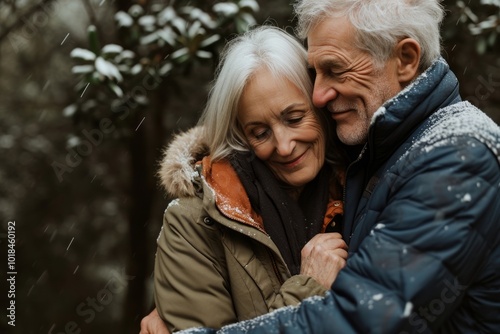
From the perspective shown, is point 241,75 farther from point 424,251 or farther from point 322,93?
point 424,251

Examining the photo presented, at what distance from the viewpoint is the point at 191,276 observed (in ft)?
8.19

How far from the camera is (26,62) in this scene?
6.86m

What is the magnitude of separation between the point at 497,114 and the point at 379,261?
431cm

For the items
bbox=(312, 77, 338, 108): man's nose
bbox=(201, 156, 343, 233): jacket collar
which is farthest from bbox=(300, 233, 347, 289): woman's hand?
bbox=(312, 77, 338, 108): man's nose

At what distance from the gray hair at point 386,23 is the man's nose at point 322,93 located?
0.22 meters

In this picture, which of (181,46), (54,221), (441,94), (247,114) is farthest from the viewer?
(54,221)

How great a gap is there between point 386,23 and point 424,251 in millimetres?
921

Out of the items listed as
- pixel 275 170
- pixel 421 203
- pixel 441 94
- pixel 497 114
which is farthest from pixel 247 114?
pixel 497 114

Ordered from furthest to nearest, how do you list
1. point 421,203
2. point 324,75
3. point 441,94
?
point 324,75
point 441,94
point 421,203

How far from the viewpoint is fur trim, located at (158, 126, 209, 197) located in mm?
2656

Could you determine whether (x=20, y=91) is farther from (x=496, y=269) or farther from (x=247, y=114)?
(x=496, y=269)

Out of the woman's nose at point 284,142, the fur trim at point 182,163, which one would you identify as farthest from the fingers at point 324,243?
the fur trim at point 182,163

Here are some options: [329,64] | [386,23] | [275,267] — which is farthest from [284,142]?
[386,23]

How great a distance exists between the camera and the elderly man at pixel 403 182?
1.92 meters
